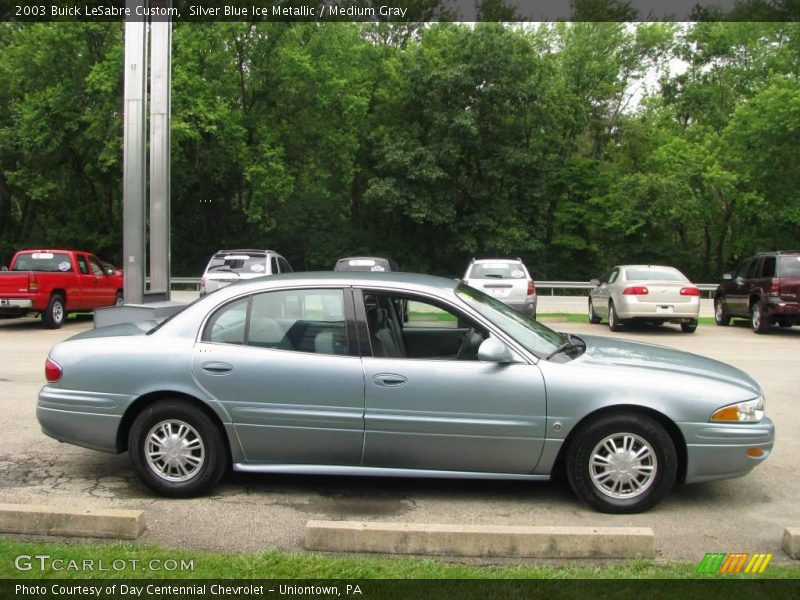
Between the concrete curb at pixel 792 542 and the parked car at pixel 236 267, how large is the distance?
14088 mm

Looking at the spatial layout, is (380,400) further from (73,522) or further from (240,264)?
(240,264)

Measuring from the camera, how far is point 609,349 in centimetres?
549

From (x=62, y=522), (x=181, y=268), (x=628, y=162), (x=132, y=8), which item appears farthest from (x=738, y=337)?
(x=181, y=268)

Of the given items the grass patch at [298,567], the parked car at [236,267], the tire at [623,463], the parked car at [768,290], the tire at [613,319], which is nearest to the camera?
the grass patch at [298,567]

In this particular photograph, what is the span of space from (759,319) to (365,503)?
14560 mm

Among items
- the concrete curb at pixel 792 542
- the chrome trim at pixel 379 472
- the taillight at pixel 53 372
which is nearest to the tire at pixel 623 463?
the chrome trim at pixel 379 472

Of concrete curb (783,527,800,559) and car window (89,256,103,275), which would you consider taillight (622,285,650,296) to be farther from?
car window (89,256,103,275)

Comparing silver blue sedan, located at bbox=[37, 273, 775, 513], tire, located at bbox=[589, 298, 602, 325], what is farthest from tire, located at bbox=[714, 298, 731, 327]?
silver blue sedan, located at bbox=[37, 273, 775, 513]

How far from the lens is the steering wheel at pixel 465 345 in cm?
497

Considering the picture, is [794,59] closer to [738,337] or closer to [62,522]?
[738,337]

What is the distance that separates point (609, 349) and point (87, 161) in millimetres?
39520

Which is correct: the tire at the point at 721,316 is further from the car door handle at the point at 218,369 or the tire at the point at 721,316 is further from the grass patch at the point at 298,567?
the car door handle at the point at 218,369

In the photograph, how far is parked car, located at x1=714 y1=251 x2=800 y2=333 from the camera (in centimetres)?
1611

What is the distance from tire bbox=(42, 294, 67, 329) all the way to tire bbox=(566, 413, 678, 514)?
49.8ft
